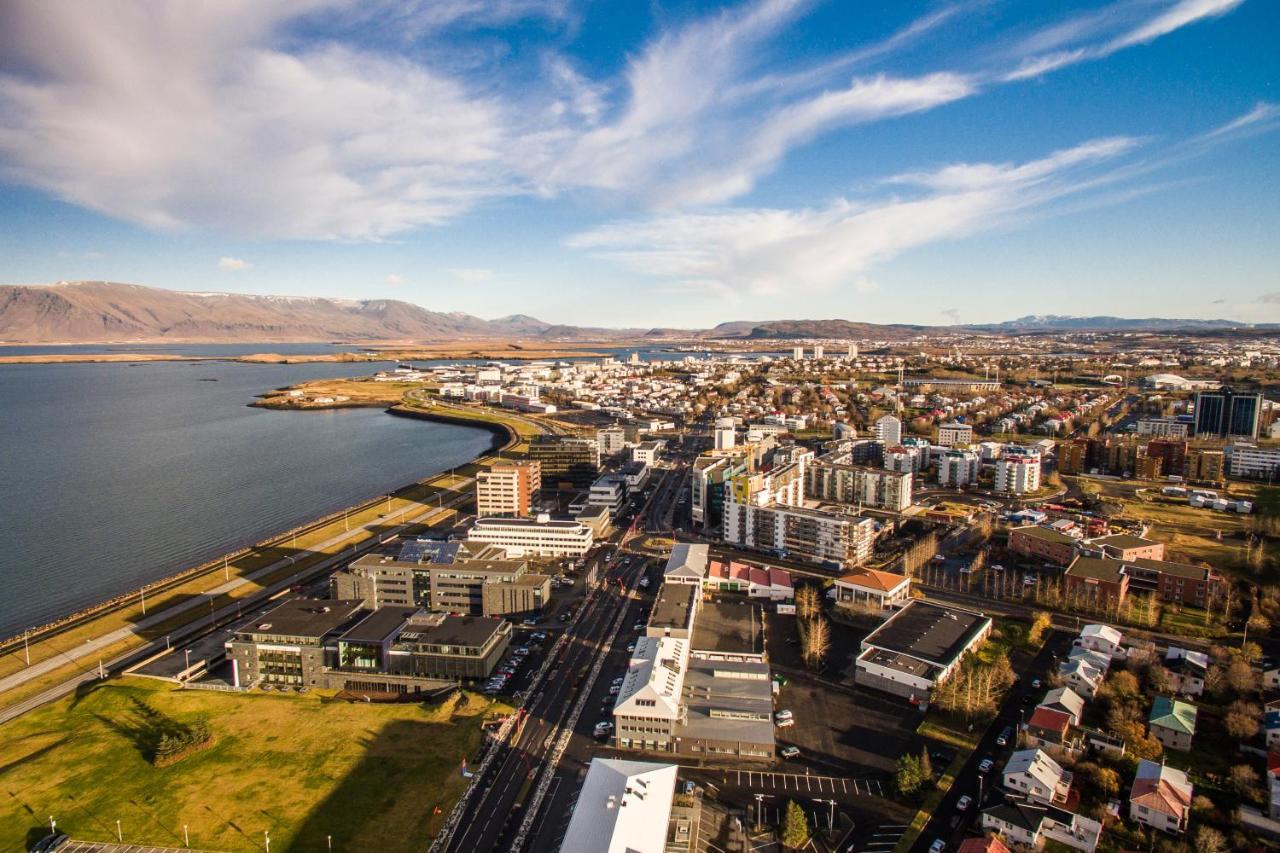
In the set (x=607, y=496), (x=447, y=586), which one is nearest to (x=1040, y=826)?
(x=447, y=586)

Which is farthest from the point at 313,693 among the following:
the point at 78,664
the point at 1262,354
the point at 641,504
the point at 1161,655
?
the point at 1262,354

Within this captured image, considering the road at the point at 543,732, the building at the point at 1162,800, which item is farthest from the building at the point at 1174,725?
the road at the point at 543,732

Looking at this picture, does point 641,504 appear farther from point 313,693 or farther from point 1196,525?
point 1196,525

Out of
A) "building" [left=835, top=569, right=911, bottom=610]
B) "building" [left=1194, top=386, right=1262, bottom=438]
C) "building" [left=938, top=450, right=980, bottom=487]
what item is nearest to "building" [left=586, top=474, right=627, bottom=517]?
"building" [left=835, top=569, right=911, bottom=610]

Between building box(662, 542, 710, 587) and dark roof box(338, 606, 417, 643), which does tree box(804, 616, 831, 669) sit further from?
dark roof box(338, 606, 417, 643)

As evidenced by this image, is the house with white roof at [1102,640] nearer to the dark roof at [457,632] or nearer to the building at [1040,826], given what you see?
the building at [1040,826]
